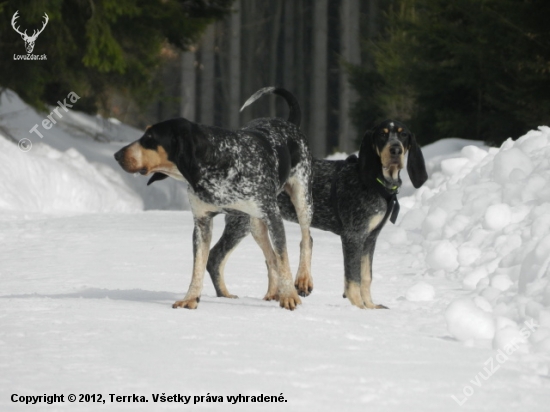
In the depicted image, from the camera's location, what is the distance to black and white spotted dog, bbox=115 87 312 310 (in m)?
6.55

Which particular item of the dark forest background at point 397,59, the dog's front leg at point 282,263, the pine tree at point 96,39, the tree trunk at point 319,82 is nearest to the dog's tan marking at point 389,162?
the dog's front leg at point 282,263

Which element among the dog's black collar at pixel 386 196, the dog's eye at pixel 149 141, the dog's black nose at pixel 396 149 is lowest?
the dog's black collar at pixel 386 196

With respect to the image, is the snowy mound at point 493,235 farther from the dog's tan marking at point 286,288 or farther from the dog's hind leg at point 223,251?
the dog's hind leg at point 223,251

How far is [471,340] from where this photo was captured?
248 inches

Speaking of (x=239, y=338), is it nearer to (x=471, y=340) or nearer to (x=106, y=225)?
(x=471, y=340)

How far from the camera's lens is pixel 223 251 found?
7.73 meters

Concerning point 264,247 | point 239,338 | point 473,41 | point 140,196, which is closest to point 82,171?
point 140,196

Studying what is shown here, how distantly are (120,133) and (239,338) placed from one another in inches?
781

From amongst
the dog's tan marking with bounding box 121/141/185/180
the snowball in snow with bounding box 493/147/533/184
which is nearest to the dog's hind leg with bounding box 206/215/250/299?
the dog's tan marking with bounding box 121/141/185/180

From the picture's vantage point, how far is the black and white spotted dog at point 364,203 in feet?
23.6

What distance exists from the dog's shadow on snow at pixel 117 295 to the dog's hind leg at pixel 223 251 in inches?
13.5

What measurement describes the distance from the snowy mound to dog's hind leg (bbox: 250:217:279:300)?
1456mm

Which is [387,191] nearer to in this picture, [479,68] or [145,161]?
[145,161]

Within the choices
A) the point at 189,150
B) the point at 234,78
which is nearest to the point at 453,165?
the point at 189,150
